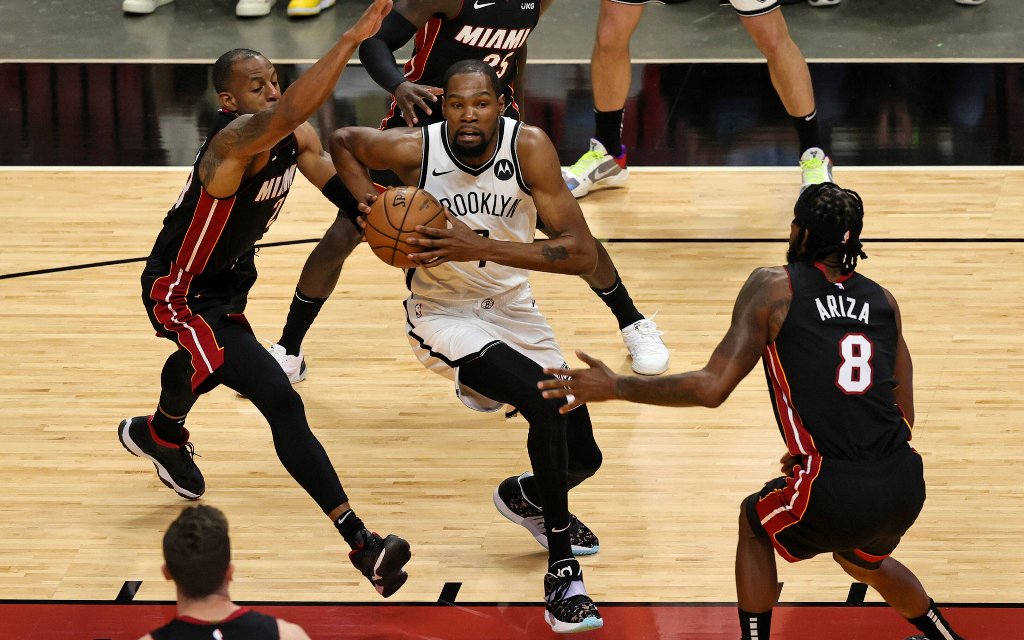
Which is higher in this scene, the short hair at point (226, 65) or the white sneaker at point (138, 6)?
the short hair at point (226, 65)

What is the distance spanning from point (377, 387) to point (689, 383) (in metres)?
2.48

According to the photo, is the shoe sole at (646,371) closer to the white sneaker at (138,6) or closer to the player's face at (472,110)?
the player's face at (472,110)

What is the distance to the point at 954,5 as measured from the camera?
11.1m

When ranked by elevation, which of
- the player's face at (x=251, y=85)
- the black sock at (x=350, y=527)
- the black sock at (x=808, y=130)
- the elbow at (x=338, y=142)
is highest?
the player's face at (x=251, y=85)

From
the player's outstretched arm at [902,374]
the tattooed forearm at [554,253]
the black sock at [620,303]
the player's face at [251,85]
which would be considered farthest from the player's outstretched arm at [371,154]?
the player's outstretched arm at [902,374]

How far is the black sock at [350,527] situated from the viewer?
441 cm

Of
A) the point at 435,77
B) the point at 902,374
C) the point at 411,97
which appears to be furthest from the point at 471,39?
the point at 902,374

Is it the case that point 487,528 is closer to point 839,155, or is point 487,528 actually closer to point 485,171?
point 485,171

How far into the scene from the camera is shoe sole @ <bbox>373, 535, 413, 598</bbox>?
4.34 metres

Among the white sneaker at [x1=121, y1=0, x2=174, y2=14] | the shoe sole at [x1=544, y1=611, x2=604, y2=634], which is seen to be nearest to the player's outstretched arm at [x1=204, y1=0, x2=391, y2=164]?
the shoe sole at [x1=544, y1=611, x2=604, y2=634]

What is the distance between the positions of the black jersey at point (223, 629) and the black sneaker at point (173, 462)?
2.14 metres

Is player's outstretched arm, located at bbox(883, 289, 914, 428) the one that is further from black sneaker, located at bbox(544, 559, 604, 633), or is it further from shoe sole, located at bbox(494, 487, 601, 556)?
shoe sole, located at bbox(494, 487, 601, 556)

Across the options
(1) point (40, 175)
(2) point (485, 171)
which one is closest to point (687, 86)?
(1) point (40, 175)

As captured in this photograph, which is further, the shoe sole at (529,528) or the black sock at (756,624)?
the shoe sole at (529,528)
